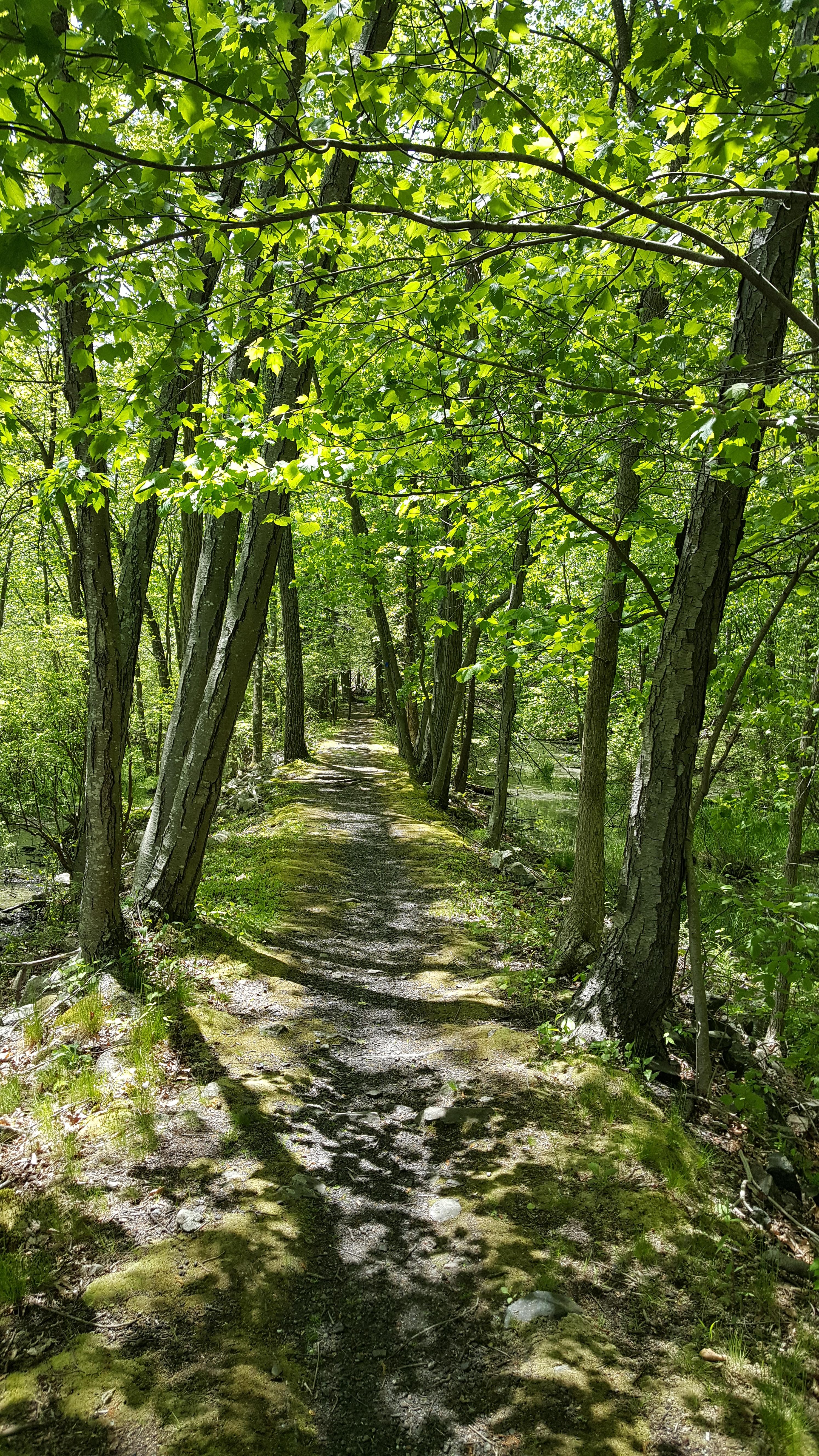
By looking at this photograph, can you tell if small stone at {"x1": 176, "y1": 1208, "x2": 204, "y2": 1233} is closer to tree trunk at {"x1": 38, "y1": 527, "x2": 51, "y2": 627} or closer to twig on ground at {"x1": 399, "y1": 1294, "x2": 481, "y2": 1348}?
twig on ground at {"x1": 399, "y1": 1294, "x2": 481, "y2": 1348}

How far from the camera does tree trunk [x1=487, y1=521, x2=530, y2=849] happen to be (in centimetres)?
916

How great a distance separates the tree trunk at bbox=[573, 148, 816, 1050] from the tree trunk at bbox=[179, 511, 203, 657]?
497 cm

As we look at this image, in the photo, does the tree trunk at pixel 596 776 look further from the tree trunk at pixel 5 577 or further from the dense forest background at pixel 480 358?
the tree trunk at pixel 5 577

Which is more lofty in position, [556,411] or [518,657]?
[556,411]

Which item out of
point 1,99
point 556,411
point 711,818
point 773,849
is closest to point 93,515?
point 1,99

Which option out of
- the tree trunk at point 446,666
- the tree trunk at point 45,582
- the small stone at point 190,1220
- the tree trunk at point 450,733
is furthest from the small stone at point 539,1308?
the tree trunk at point 45,582

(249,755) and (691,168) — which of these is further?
(249,755)

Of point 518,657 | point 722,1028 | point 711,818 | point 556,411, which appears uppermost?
point 556,411

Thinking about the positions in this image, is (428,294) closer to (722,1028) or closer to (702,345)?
(702,345)

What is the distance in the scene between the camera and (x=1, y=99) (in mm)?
2260

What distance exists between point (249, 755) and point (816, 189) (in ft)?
66.6

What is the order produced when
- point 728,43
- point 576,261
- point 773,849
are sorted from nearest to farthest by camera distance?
1. point 728,43
2. point 576,261
3. point 773,849

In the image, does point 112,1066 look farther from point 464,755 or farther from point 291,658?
point 291,658

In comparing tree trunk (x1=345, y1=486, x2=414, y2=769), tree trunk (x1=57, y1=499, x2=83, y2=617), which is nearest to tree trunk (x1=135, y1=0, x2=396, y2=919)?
tree trunk (x1=345, y1=486, x2=414, y2=769)
